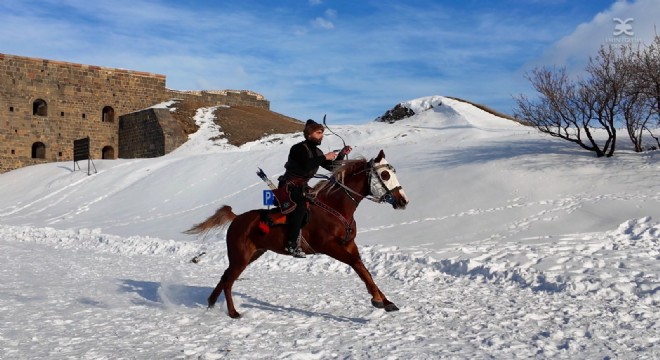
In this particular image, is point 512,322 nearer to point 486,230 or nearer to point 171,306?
point 171,306

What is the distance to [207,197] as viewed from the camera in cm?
2170

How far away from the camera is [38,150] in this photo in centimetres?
4050

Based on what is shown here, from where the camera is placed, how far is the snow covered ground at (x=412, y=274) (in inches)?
215

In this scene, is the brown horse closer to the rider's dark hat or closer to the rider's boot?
the rider's boot

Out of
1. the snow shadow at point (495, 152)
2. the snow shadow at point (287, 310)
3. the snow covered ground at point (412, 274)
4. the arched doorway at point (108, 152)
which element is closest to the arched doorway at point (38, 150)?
the arched doorway at point (108, 152)

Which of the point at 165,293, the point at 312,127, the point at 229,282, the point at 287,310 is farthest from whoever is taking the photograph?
the point at 165,293

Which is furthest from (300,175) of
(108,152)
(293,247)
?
(108,152)

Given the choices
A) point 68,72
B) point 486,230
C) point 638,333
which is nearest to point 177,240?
point 486,230

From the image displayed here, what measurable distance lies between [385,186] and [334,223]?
0.74 m

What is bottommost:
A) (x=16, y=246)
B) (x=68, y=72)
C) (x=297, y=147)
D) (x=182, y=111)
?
(x=16, y=246)

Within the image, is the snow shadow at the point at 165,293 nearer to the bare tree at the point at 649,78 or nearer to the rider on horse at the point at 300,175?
the rider on horse at the point at 300,175

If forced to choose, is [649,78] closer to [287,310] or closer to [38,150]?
[287,310]

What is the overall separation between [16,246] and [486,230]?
12.2m

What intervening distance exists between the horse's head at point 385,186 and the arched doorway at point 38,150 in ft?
129
